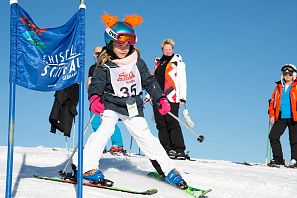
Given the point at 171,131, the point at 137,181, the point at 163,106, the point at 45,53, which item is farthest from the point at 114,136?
the point at 45,53

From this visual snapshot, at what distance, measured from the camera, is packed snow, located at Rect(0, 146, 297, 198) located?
16.3ft

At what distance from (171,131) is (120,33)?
13.8 feet

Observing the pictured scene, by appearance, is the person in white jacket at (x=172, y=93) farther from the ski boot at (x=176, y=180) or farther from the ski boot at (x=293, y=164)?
the ski boot at (x=176, y=180)

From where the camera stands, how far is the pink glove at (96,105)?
18.6 ft

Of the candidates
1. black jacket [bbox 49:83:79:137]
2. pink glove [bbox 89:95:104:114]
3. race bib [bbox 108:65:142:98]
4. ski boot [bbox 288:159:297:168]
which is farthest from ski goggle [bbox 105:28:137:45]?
ski boot [bbox 288:159:297:168]

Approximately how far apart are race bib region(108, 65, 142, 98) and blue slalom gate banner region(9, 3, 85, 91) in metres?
1.27

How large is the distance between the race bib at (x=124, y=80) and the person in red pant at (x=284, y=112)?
593 cm

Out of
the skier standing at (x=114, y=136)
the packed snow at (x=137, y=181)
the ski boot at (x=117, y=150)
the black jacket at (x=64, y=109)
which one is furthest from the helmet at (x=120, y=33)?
the ski boot at (x=117, y=150)

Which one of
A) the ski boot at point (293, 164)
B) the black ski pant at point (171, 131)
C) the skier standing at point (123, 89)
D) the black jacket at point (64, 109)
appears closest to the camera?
the skier standing at point (123, 89)

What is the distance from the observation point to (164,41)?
9.98m

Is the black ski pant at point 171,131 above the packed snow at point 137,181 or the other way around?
above

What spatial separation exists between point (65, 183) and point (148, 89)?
166 cm

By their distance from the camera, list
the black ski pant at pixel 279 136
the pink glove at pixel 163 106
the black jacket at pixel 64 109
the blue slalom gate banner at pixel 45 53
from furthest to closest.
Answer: the black ski pant at pixel 279 136, the black jacket at pixel 64 109, the pink glove at pixel 163 106, the blue slalom gate banner at pixel 45 53

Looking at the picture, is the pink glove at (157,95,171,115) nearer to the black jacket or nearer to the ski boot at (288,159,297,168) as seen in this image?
the black jacket
